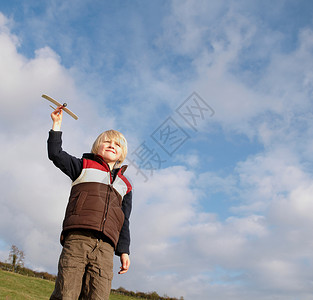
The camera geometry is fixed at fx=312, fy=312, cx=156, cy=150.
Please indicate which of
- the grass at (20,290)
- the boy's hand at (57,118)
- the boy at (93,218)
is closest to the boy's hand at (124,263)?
the boy at (93,218)

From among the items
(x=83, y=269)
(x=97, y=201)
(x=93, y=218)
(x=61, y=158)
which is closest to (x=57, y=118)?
(x=61, y=158)

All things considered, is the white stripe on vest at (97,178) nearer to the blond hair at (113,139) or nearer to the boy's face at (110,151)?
the boy's face at (110,151)

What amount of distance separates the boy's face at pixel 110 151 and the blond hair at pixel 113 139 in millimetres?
42

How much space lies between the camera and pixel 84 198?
339 cm

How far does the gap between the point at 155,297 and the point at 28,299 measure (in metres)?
27.5

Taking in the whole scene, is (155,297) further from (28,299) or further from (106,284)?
(106,284)

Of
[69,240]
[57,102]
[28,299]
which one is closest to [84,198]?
[69,240]

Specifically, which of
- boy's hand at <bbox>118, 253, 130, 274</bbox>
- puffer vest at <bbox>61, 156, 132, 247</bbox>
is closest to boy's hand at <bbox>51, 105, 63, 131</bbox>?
puffer vest at <bbox>61, 156, 132, 247</bbox>

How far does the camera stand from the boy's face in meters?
3.96

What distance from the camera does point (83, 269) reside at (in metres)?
3.14

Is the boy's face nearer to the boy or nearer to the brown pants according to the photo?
the boy

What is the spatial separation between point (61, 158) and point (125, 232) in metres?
1.18

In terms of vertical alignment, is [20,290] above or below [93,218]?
above

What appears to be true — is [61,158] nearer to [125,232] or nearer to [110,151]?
[110,151]
